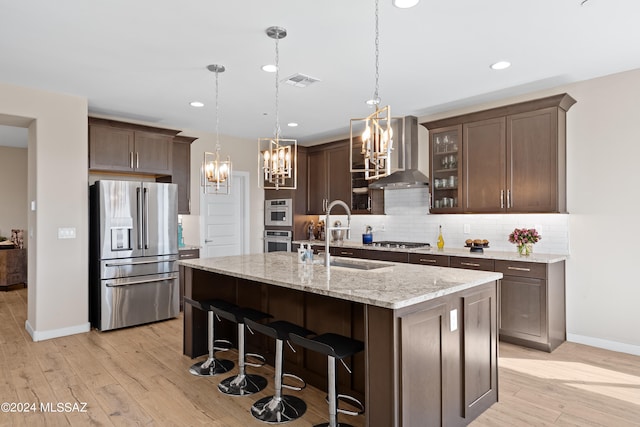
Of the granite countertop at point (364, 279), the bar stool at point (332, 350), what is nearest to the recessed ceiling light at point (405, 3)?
the granite countertop at point (364, 279)

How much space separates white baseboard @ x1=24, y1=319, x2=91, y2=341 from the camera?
4195mm

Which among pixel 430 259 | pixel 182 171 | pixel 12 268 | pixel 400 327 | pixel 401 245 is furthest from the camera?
pixel 12 268

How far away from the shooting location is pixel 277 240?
6.88m

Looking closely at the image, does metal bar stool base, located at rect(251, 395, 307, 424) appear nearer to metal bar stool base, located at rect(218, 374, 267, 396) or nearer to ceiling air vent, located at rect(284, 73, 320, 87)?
metal bar stool base, located at rect(218, 374, 267, 396)

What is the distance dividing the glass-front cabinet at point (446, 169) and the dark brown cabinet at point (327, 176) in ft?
5.00

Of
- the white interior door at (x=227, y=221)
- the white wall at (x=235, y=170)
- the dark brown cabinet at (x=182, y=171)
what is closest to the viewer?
the dark brown cabinet at (x=182, y=171)

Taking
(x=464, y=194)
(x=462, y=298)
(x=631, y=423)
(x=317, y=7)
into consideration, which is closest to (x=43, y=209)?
(x=317, y=7)

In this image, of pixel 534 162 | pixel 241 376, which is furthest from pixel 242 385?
pixel 534 162

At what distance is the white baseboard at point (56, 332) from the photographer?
4195mm

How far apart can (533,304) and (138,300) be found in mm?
4494

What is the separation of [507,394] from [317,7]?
3.13 metres

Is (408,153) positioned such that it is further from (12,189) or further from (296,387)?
(12,189)

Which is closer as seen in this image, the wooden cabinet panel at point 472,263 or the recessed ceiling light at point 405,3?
the recessed ceiling light at point 405,3

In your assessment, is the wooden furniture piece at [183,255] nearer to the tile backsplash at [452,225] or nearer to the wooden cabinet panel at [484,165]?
the tile backsplash at [452,225]
